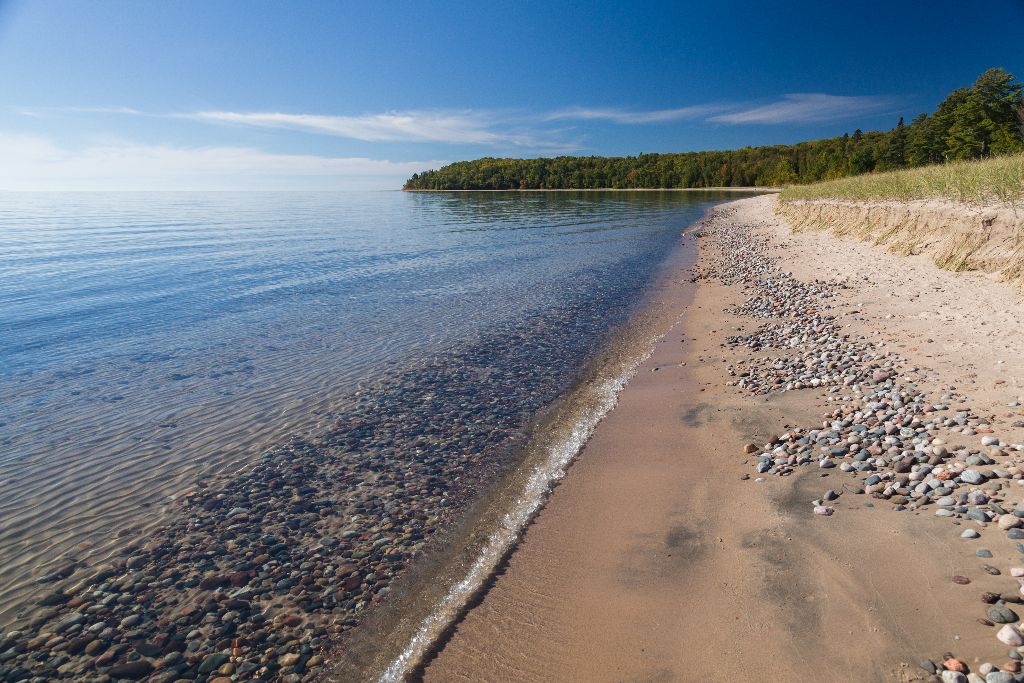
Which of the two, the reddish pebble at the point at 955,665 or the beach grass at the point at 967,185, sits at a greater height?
the beach grass at the point at 967,185

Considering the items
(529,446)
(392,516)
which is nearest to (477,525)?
(392,516)

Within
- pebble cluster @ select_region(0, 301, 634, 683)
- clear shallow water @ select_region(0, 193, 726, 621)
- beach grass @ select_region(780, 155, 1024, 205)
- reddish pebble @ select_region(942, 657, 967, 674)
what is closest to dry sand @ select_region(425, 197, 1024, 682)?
reddish pebble @ select_region(942, 657, 967, 674)

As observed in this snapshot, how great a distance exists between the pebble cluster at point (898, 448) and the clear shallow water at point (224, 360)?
4701 mm

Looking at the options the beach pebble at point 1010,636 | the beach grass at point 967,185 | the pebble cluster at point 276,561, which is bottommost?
the pebble cluster at point 276,561

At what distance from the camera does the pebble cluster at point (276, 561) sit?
4926 mm

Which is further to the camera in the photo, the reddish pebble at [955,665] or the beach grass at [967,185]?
the beach grass at [967,185]

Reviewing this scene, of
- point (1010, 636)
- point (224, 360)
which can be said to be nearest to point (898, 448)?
point (1010, 636)

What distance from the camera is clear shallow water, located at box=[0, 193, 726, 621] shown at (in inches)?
312

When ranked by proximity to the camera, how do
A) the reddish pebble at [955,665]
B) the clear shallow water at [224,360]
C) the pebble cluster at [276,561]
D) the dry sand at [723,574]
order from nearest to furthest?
the reddish pebble at [955,665]
the dry sand at [723,574]
the pebble cluster at [276,561]
the clear shallow water at [224,360]

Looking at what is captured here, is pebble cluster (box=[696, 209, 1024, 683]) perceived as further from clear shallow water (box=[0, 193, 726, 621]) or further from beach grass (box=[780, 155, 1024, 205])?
beach grass (box=[780, 155, 1024, 205])

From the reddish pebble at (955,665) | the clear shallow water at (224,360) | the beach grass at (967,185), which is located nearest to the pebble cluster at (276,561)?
the clear shallow water at (224,360)

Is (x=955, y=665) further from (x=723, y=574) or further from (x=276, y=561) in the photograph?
(x=276, y=561)

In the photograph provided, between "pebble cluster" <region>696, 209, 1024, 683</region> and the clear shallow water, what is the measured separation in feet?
15.4

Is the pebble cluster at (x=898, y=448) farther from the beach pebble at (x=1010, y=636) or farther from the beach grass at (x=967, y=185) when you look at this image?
the beach grass at (x=967, y=185)
